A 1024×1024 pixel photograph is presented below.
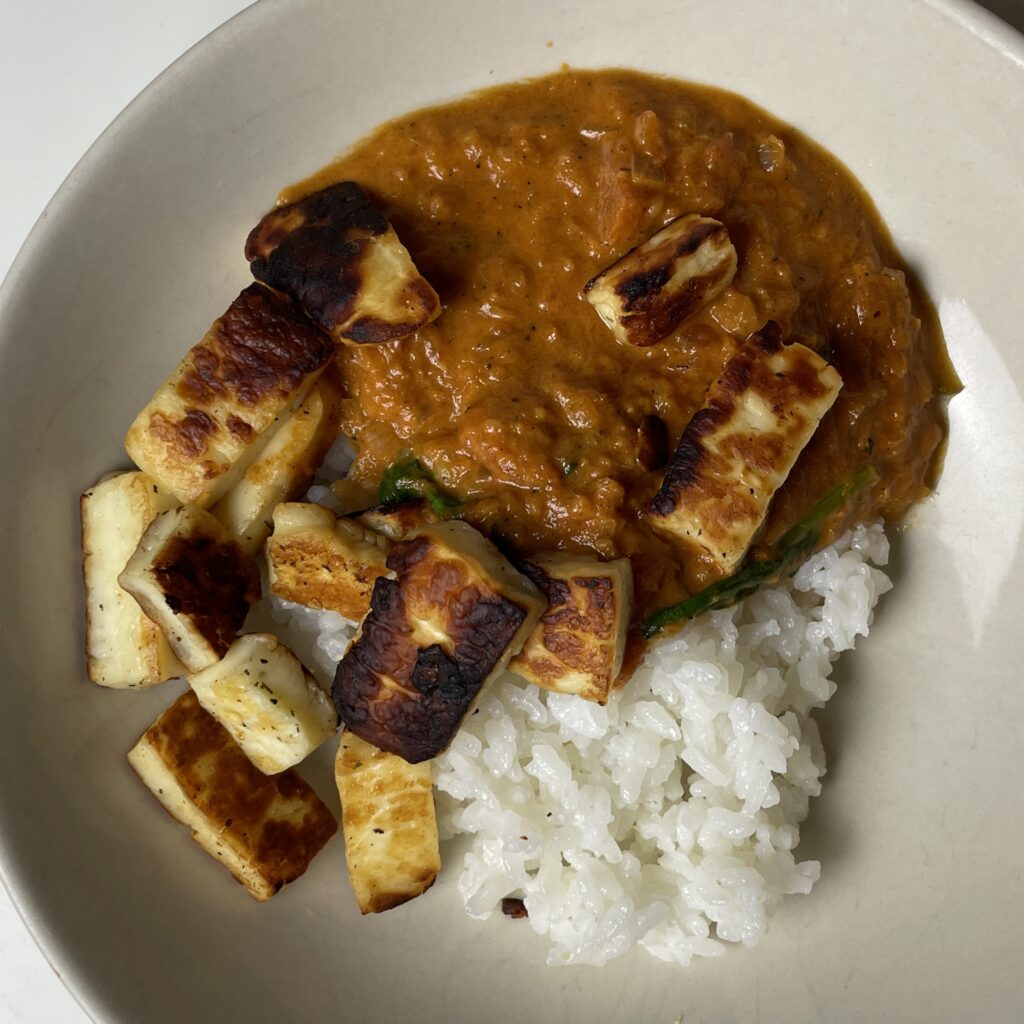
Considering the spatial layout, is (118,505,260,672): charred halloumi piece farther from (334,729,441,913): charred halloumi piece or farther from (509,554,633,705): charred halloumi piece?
(509,554,633,705): charred halloumi piece

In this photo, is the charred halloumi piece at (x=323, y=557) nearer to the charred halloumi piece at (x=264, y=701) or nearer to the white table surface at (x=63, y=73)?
the charred halloumi piece at (x=264, y=701)

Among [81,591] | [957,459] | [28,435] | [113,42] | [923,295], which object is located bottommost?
[81,591]

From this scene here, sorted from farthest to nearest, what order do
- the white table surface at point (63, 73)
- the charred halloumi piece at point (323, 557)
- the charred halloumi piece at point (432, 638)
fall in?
the white table surface at point (63, 73) < the charred halloumi piece at point (323, 557) < the charred halloumi piece at point (432, 638)

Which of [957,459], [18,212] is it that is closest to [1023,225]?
[957,459]

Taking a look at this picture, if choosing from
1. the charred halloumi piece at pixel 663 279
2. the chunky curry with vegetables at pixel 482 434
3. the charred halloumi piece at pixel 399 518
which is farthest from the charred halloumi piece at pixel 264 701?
the charred halloumi piece at pixel 663 279

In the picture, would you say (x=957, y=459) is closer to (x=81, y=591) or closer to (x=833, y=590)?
(x=833, y=590)

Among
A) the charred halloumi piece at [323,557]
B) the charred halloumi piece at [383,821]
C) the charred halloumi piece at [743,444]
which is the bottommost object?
the charred halloumi piece at [383,821]

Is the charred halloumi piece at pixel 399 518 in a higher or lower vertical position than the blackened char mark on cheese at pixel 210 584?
higher
